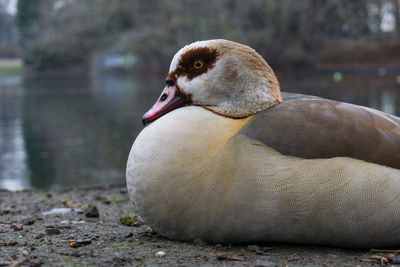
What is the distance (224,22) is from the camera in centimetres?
3584

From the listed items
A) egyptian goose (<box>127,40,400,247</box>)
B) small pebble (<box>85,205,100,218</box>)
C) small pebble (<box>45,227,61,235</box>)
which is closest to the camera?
egyptian goose (<box>127,40,400,247</box>)

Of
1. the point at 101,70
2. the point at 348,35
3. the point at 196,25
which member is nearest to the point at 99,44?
the point at 101,70

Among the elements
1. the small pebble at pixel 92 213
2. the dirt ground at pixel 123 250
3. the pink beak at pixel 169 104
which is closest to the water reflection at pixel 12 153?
the small pebble at pixel 92 213

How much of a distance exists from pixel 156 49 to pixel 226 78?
36322 mm

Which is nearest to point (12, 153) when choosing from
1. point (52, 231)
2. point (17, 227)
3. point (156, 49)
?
point (17, 227)

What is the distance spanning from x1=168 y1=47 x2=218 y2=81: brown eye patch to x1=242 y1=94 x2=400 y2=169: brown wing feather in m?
0.44

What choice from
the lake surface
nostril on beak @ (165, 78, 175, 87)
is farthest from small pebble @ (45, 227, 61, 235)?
the lake surface

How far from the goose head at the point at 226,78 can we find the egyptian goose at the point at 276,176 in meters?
0.10

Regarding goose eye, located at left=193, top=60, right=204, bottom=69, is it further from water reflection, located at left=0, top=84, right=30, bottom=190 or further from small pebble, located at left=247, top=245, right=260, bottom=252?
water reflection, located at left=0, top=84, right=30, bottom=190

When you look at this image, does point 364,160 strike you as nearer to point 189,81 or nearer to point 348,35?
point 189,81

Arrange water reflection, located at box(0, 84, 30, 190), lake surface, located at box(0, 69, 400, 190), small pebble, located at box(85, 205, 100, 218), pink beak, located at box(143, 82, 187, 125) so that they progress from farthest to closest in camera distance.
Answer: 1. lake surface, located at box(0, 69, 400, 190)
2. water reflection, located at box(0, 84, 30, 190)
3. small pebble, located at box(85, 205, 100, 218)
4. pink beak, located at box(143, 82, 187, 125)

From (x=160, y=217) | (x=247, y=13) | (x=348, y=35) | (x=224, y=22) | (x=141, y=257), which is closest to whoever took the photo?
(x=141, y=257)

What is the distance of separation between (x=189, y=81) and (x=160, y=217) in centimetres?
82

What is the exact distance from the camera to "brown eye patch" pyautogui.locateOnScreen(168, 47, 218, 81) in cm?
312
